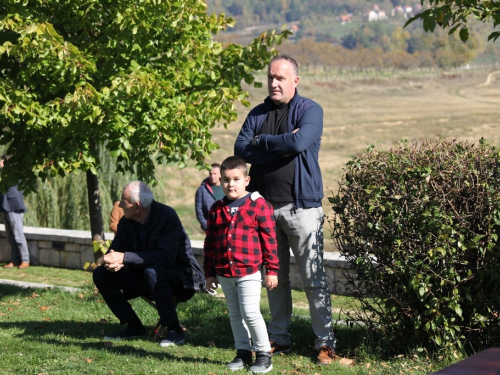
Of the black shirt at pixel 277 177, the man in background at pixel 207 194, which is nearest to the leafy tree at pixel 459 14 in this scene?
the black shirt at pixel 277 177

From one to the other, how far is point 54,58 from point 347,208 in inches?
147

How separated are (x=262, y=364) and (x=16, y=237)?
289 inches

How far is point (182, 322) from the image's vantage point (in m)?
7.47

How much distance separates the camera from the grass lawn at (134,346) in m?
5.67

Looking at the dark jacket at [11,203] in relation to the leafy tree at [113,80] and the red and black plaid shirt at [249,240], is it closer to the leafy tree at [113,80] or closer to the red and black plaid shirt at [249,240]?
the leafy tree at [113,80]

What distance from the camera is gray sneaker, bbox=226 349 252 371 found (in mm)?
5605

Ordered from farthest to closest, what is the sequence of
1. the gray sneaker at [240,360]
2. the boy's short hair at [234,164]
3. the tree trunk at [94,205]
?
1. the tree trunk at [94,205]
2. the gray sneaker at [240,360]
3. the boy's short hair at [234,164]

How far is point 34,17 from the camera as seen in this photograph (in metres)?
8.52

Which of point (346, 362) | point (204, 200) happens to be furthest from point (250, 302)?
point (204, 200)

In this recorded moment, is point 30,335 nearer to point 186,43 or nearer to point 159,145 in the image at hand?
point 159,145

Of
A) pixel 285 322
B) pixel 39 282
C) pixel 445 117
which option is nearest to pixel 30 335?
pixel 285 322

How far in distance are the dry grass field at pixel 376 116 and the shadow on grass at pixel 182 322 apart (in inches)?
312

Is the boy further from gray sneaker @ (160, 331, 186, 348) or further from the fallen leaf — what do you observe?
gray sneaker @ (160, 331, 186, 348)

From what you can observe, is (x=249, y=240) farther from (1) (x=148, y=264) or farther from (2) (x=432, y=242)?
(1) (x=148, y=264)
